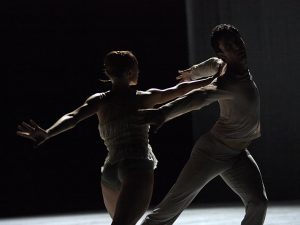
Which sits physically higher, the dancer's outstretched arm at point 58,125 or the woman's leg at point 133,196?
the dancer's outstretched arm at point 58,125

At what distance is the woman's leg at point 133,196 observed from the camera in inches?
90.7

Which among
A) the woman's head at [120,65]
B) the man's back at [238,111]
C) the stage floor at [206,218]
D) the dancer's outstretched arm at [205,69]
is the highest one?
the woman's head at [120,65]

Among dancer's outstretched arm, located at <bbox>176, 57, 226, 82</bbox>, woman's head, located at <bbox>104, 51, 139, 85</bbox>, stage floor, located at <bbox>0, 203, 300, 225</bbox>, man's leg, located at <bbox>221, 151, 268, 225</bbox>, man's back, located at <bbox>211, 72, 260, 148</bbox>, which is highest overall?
woman's head, located at <bbox>104, 51, 139, 85</bbox>

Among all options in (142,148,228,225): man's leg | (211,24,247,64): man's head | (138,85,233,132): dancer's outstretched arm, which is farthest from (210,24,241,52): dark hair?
(142,148,228,225): man's leg

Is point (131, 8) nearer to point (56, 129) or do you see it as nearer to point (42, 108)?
point (42, 108)

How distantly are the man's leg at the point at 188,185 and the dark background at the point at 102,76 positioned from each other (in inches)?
157

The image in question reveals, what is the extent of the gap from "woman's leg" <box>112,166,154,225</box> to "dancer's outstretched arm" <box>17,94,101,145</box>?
1.14 ft

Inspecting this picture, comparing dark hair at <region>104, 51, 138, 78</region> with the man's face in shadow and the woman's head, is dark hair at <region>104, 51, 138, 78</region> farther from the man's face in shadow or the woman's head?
the man's face in shadow

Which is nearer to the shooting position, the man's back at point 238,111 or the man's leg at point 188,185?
the man's back at point 238,111

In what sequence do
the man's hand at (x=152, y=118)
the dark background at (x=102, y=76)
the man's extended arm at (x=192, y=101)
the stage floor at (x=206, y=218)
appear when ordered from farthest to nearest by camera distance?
the dark background at (x=102, y=76) → the stage floor at (x=206, y=218) → the man's extended arm at (x=192, y=101) → the man's hand at (x=152, y=118)

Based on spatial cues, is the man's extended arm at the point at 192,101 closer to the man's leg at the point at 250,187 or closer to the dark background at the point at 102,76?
→ the man's leg at the point at 250,187

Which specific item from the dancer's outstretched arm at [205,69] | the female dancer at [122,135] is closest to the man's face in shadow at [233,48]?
the dancer's outstretched arm at [205,69]

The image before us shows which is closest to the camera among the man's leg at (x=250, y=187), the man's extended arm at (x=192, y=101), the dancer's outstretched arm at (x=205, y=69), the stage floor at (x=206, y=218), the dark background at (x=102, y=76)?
the man's extended arm at (x=192, y=101)

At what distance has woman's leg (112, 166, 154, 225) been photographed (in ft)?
7.55
